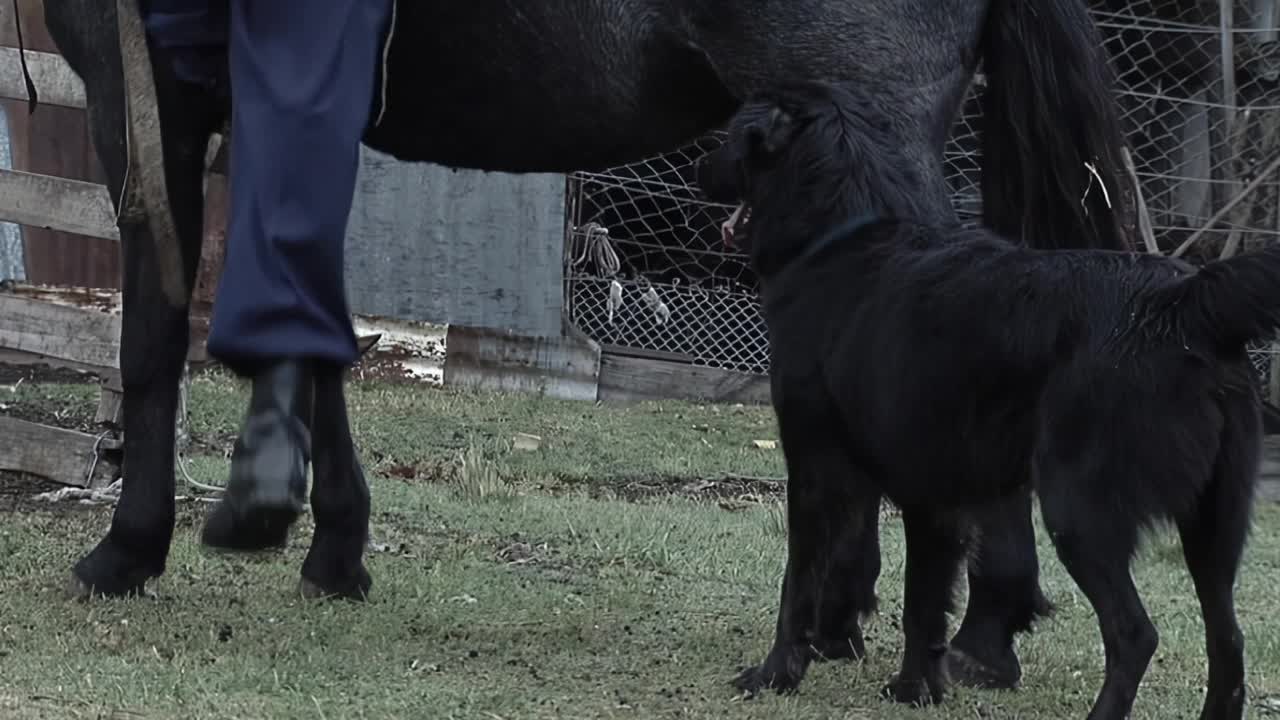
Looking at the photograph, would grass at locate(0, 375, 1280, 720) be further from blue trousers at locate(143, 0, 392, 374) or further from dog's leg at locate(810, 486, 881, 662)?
blue trousers at locate(143, 0, 392, 374)

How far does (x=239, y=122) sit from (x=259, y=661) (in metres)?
1.03

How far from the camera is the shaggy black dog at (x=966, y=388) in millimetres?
3027

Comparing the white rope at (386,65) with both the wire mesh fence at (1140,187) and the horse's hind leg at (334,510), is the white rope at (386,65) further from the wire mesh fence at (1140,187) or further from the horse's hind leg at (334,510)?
the wire mesh fence at (1140,187)

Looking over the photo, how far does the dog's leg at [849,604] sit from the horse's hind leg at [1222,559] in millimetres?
808

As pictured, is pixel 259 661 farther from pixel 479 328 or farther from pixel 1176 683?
pixel 479 328

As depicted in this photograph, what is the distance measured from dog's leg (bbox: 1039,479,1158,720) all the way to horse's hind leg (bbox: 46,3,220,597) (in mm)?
2082

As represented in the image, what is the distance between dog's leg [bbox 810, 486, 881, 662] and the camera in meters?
3.90

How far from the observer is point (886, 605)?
4738 mm

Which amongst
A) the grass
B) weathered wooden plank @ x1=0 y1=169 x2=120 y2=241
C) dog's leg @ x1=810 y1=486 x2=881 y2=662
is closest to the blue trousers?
the grass

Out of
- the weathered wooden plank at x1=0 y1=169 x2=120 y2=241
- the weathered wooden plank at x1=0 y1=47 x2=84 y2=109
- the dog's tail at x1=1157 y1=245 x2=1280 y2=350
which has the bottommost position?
the weathered wooden plank at x1=0 y1=169 x2=120 y2=241

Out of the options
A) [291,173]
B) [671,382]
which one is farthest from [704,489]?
[291,173]

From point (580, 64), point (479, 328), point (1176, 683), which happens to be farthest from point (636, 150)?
point (479, 328)

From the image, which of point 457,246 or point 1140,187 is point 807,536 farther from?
point 1140,187

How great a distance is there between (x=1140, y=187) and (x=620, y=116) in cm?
625
